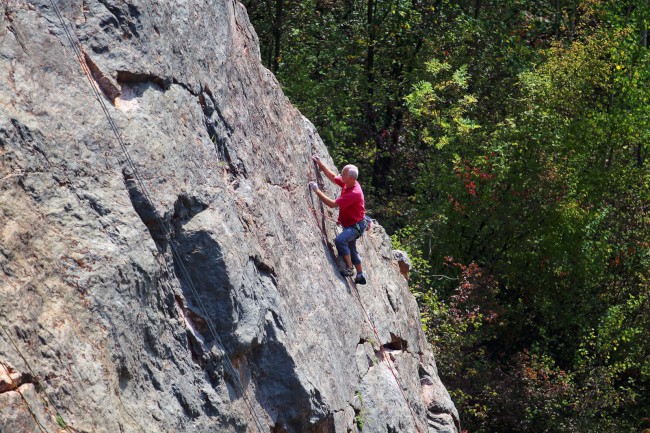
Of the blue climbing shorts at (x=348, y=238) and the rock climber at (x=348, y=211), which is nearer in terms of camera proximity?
the rock climber at (x=348, y=211)

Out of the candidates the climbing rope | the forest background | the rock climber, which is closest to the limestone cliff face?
the climbing rope

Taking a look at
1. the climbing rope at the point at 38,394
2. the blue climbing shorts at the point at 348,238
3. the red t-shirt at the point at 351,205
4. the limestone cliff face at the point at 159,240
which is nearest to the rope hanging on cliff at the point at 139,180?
the limestone cliff face at the point at 159,240

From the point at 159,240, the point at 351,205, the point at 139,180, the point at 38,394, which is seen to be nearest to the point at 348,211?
the point at 351,205

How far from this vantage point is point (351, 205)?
38.1 ft

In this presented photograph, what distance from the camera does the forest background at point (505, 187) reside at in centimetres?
1992

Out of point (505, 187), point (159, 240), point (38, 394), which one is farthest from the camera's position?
point (505, 187)

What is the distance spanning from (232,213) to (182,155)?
32.1 inches

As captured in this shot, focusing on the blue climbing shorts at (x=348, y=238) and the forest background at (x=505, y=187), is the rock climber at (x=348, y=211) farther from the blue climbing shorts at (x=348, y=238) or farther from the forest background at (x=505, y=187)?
the forest background at (x=505, y=187)

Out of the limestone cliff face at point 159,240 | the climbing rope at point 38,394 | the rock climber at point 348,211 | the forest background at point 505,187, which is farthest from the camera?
the forest background at point 505,187

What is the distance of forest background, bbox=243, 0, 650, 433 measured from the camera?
1992 centimetres

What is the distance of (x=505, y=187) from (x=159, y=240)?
1499 cm

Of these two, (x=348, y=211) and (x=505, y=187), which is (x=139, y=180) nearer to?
(x=348, y=211)

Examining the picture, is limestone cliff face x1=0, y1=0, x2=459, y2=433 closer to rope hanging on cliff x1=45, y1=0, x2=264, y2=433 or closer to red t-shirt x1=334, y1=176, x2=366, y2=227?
rope hanging on cliff x1=45, y1=0, x2=264, y2=433

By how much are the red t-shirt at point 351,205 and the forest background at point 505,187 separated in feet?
25.1
